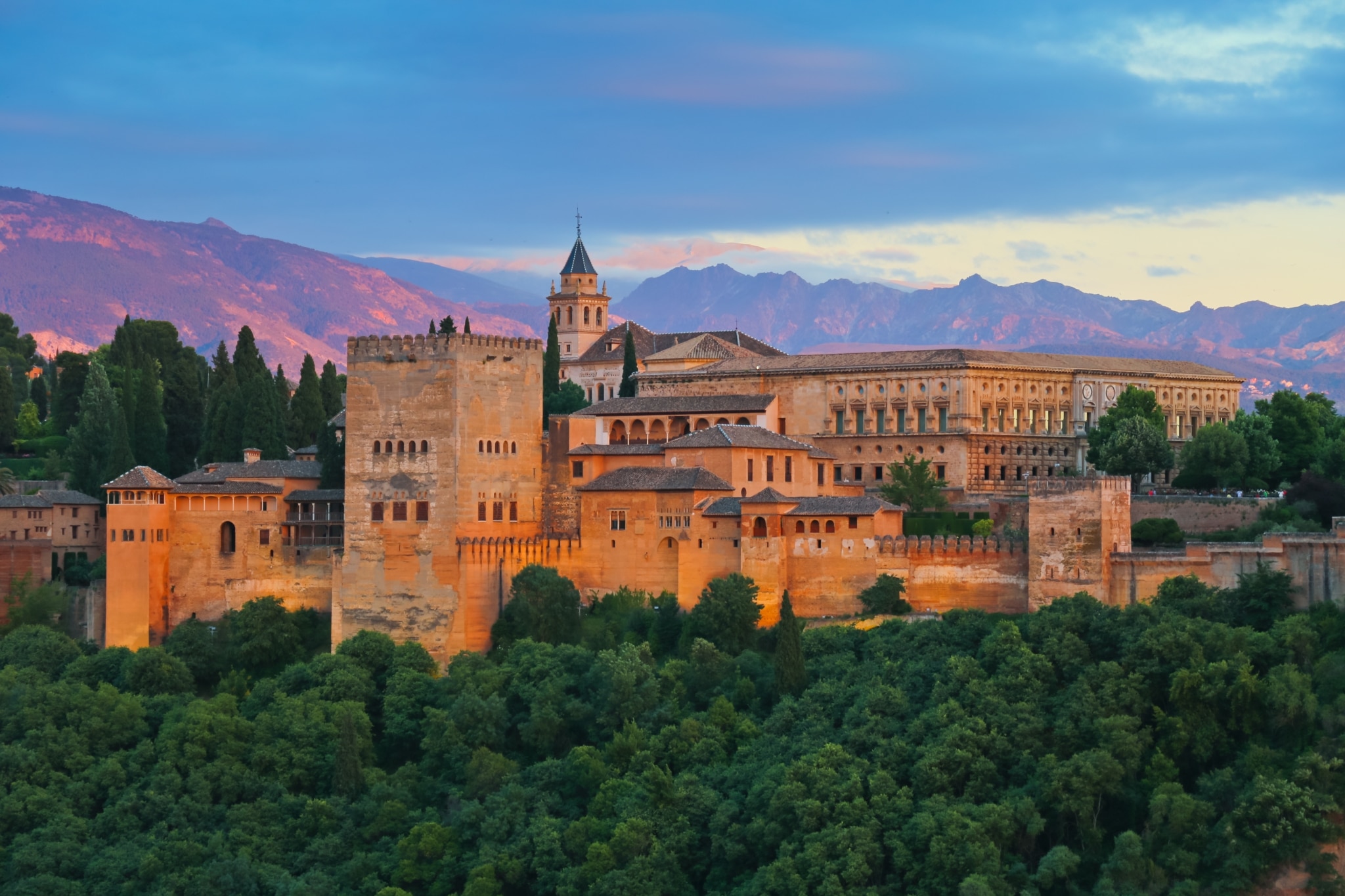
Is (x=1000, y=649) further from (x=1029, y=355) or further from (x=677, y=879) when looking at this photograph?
(x=1029, y=355)

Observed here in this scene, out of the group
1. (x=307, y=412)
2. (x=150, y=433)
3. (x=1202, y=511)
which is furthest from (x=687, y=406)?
(x=150, y=433)

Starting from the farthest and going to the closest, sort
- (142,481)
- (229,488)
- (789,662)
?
(229,488), (142,481), (789,662)

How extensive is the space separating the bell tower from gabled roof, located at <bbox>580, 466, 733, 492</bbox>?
1569 inches

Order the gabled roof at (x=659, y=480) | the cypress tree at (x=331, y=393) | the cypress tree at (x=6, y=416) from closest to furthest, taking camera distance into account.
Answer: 1. the gabled roof at (x=659, y=480)
2. the cypress tree at (x=331, y=393)
3. the cypress tree at (x=6, y=416)

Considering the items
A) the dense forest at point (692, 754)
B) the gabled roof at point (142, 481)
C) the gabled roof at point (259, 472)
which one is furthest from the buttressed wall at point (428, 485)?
the gabled roof at point (142, 481)

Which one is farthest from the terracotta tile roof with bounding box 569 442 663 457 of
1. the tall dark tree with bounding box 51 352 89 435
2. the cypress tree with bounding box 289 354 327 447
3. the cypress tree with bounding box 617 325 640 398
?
the tall dark tree with bounding box 51 352 89 435

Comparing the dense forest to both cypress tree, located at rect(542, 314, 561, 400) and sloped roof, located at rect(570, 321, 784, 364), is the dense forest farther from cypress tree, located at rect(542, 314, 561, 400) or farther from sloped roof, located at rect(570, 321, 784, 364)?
sloped roof, located at rect(570, 321, 784, 364)

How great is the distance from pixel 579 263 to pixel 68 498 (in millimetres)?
42154

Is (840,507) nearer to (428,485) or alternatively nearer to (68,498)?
(428,485)

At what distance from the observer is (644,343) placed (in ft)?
283

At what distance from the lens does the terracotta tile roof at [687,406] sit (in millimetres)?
60594

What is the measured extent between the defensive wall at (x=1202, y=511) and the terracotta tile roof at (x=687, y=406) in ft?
38.6

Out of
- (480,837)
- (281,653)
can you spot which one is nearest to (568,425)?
(281,653)

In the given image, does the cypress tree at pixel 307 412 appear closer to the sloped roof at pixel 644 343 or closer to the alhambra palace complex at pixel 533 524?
the alhambra palace complex at pixel 533 524
